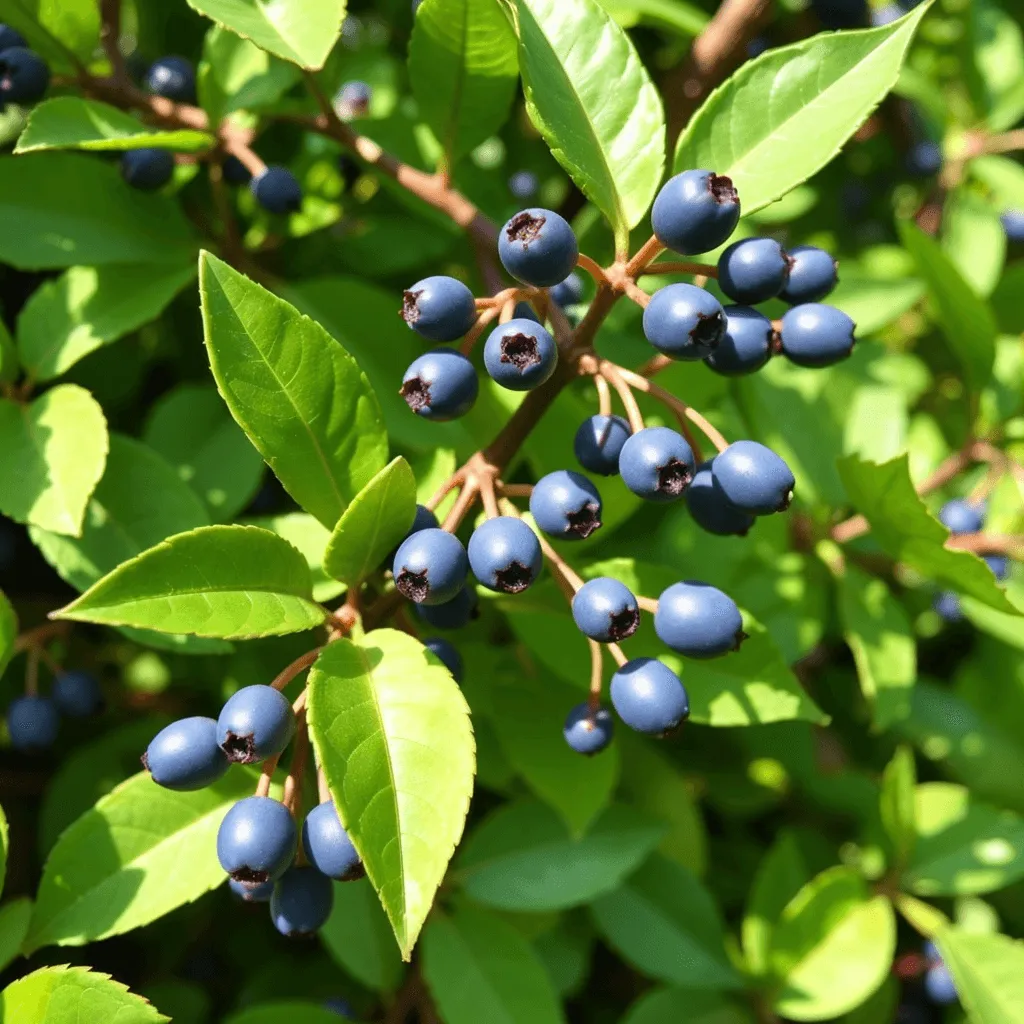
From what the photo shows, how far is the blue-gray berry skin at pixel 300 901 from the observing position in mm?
1327

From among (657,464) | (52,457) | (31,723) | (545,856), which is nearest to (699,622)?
(657,464)

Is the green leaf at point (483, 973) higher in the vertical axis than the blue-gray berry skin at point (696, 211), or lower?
lower

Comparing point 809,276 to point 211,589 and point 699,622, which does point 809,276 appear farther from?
point 211,589

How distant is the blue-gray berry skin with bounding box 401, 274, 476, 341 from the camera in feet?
4.13

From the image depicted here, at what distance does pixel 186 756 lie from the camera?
125 centimetres

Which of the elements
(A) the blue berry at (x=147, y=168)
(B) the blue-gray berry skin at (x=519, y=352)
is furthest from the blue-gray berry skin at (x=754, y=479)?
(A) the blue berry at (x=147, y=168)

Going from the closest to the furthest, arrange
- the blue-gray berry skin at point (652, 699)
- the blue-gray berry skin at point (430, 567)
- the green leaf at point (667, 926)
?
the blue-gray berry skin at point (430, 567)
the blue-gray berry skin at point (652, 699)
the green leaf at point (667, 926)

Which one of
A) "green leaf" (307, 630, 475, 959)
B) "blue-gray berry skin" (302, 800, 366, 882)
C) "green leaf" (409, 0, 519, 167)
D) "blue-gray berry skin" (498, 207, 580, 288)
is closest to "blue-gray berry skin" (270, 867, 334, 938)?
"blue-gray berry skin" (302, 800, 366, 882)

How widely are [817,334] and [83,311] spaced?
128 cm

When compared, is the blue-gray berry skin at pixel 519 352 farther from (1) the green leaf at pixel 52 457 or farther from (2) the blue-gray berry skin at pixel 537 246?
(1) the green leaf at pixel 52 457

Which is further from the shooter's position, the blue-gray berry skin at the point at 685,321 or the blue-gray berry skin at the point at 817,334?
the blue-gray berry skin at the point at 817,334

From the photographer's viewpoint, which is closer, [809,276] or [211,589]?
[211,589]

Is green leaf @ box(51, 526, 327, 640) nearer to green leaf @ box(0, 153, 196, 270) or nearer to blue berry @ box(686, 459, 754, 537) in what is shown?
blue berry @ box(686, 459, 754, 537)

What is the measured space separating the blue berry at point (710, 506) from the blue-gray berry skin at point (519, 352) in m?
0.30
